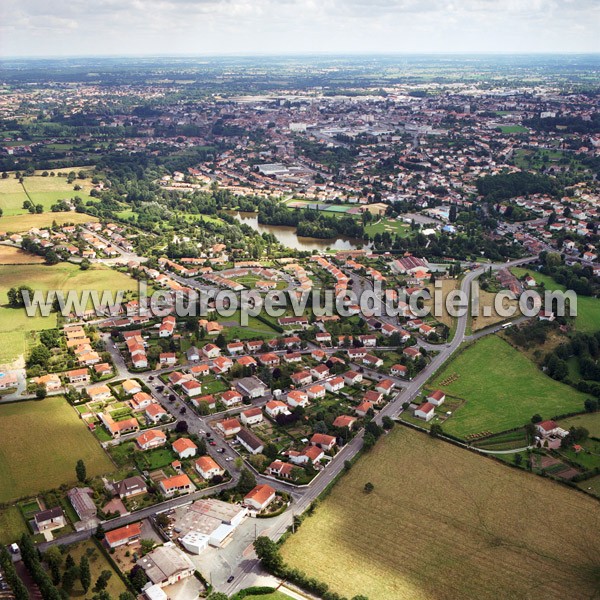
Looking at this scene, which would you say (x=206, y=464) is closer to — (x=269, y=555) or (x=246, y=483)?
(x=246, y=483)

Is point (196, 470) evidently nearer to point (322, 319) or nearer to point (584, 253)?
point (322, 319)

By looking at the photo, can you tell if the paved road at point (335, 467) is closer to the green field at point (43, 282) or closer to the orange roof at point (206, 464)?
the orange roof at point (206, 464)

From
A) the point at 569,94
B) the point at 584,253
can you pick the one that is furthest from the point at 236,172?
the point at 569,94

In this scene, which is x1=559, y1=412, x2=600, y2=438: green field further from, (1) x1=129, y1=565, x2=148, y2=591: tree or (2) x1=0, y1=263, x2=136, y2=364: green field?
(2) x1=0, y1=263, x2=136, y2=364: green field

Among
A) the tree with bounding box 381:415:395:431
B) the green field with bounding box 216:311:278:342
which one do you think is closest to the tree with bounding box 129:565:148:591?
the tree with bounding box 381:415:395:431

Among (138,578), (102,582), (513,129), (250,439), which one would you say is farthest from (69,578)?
(513,129)

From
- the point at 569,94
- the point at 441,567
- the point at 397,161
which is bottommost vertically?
the point at 441,567
